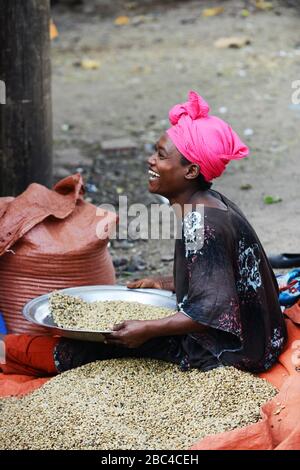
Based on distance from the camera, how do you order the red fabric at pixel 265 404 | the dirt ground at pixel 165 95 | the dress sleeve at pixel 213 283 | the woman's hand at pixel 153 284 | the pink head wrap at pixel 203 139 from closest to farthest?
the red fabric at pixel 265 404 → the dress sleeve at pixel 213 283 → the pink head wrap at pixel 203 139 → the woman's hand at pixel 153 284 → the dirt ground at pixel 165 95

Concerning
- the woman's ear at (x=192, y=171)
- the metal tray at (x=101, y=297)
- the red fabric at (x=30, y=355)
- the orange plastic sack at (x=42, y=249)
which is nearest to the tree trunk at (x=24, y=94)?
the orange plastic sack at (x=42, y=249)

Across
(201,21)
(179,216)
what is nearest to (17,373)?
(179,216)

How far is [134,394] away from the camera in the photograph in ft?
12.5

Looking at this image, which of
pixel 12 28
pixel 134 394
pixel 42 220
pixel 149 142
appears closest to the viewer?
pixel 134 394

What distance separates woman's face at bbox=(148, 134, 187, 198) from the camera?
389 cm

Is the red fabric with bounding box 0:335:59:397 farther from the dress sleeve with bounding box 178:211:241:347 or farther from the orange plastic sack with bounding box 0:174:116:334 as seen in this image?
the dress sleeve with bounding box 178:211:241:347

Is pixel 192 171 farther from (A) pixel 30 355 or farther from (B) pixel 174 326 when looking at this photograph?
(A) pixel 30 355

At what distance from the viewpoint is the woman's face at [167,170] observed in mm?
3891

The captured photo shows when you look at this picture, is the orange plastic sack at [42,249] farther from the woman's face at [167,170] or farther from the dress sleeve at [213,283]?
the dress sleeve at [213,283]

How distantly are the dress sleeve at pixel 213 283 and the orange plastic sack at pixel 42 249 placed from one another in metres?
1.02

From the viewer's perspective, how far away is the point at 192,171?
3.88 m

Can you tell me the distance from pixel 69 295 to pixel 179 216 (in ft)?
2.45

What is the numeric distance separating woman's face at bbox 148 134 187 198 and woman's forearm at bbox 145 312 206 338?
21.2 inches
